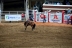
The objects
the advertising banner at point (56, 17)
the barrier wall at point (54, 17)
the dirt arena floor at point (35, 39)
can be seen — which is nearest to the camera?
the dirt arena floor at point (35, 39)

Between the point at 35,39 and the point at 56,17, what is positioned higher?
the point at 56,17

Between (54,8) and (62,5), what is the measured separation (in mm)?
993

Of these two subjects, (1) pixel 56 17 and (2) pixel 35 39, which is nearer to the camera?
(2) pixel 35 39

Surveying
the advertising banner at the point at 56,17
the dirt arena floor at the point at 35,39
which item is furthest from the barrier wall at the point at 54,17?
the dirt arena floor at the point at 35,39

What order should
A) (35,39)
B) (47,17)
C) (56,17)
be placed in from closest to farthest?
(35,39), (56,17), (47,17)

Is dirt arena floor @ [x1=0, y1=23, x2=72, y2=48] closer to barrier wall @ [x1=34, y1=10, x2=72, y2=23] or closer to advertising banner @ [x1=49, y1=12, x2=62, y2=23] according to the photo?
barrier wall @ [x1=34, y1=10, x2=72, y2=23]

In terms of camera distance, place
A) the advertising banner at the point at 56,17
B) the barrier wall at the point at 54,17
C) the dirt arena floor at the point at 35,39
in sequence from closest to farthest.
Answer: the dirt arena floor at the point at 35,39 → the barrier wall at the point at 54,17 → the advertising banner at the point at 56,17

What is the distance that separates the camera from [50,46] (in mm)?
10469

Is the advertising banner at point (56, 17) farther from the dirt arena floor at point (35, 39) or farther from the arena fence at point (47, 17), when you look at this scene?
the dirt arena floor at point (35, 39)

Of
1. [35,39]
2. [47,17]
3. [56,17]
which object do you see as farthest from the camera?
[47,17]

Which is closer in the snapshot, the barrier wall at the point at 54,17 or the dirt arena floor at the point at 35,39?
the dirt arena floor at the point at 35,39

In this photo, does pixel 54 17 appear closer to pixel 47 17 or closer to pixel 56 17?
pixel 56 17

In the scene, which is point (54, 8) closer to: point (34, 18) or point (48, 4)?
point (48, 4)

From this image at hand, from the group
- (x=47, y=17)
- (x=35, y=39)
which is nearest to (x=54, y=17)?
(x=47, y=17)
